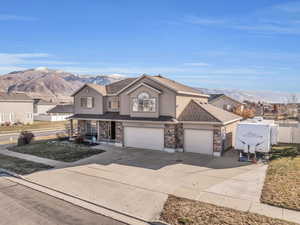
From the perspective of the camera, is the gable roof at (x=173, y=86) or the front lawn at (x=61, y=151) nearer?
the front lawn at (x=61, y=151)

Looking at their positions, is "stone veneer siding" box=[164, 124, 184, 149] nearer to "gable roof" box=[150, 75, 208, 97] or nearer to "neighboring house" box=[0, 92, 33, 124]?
"gable roof" box=[150, 75, 208, 97]

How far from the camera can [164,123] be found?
1916 cm

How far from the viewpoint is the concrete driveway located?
9.87 metres

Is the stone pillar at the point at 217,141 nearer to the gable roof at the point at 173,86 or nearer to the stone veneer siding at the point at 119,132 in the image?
the gable roof at the point at 173,86

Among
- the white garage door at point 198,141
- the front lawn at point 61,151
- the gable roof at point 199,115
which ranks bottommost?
the front lawn at point 61,151

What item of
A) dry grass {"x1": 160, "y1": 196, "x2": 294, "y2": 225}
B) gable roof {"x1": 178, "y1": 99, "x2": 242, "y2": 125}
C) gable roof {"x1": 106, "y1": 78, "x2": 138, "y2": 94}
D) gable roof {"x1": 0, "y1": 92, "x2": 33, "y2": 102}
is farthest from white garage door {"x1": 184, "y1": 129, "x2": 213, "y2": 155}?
gable roof {"x1": 0, "y1": 92, "x2": 33, "y2": 102}

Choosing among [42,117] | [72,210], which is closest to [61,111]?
[42,117]

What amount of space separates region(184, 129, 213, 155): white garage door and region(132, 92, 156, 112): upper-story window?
12.6ft

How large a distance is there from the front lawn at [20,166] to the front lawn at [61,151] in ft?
5.98

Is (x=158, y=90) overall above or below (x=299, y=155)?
above

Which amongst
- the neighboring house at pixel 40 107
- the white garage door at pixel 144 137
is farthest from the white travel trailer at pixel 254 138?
the neighboring house at pixel 40 107

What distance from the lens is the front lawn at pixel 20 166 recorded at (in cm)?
1452

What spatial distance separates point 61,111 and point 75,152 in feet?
143

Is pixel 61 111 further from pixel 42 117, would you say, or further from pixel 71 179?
pixel 71 179
